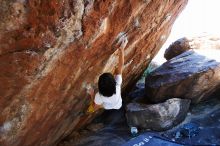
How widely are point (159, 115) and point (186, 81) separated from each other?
1.07 meters

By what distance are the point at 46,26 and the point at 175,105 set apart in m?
4.98

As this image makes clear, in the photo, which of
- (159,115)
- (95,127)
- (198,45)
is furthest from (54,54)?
(198,45)

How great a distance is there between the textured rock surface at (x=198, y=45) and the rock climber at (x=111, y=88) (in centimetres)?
419

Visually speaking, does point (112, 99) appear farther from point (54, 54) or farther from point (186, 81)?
point (186, 81)

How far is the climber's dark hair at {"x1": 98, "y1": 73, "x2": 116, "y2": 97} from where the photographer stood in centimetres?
538

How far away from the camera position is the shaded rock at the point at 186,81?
8328mm

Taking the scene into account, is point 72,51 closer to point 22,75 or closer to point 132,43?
point 22,75

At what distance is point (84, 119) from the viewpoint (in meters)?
8.05

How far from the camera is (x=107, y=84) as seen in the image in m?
5.44

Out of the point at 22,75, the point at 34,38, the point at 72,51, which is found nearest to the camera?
the point at 34,38

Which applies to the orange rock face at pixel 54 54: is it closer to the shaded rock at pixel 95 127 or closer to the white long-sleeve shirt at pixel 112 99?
the white long-sleeve shirt at pixel 112 99

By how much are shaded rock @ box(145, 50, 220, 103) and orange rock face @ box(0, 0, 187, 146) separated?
5.75 feet

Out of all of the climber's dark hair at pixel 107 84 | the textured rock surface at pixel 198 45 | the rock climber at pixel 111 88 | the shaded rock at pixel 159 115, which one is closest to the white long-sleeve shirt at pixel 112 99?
the rock climber at pixel 111 88

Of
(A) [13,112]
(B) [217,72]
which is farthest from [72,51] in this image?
(B) [217,72]
